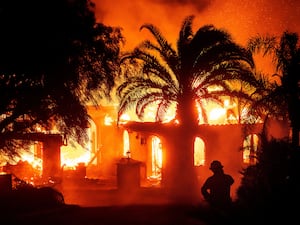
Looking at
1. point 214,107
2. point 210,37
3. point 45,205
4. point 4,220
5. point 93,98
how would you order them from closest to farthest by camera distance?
point 4,220, point 45,205, point 93,98, point 210,37, point 214,107

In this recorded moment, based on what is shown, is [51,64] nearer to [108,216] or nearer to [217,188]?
[108,216]

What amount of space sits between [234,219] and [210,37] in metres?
11.0

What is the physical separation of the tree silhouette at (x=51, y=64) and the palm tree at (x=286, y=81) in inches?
214

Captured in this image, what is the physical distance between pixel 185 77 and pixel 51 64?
708 centimetres

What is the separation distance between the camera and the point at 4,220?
11133 mm

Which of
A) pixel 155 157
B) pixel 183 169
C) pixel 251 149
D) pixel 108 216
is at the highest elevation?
pixel 251 149

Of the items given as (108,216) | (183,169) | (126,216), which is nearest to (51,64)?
(108,216)

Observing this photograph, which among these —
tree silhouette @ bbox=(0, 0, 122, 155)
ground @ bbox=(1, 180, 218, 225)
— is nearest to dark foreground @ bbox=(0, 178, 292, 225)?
ground @ bbox=(1, 180, 218, 225)

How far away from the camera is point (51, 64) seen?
42.8 feet

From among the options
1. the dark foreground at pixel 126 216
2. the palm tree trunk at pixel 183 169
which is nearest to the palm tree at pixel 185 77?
the palm tree trunk at pixel 183 169

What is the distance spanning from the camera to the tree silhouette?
12531mm

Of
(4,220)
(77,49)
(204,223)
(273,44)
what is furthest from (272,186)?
(273,44)

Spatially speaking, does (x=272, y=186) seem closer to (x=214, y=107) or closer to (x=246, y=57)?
(x=246, y=57)

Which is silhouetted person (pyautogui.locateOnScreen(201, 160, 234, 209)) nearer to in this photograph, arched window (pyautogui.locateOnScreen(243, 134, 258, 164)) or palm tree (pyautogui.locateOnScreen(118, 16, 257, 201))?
arched window (pyautogui.locateOnScreen(243, 134, 258, 164))
